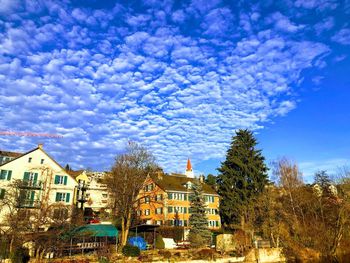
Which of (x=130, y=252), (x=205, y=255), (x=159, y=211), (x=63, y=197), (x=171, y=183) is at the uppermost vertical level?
(x=171, y=183)

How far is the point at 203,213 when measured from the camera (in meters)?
47.9

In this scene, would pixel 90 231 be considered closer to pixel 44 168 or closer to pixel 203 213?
pixel 44 168

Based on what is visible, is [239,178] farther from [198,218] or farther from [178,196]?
[178,196]

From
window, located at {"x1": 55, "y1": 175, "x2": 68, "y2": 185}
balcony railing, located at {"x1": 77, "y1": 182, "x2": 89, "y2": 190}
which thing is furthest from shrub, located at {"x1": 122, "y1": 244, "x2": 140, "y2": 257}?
balcony railing, located at {"x1": 77, "y1": 182, "x2": 89, "y2": 190}

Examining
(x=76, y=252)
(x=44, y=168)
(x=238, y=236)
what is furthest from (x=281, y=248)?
(x=44, y=168)

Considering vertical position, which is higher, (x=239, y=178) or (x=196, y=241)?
(x=239, y=178)

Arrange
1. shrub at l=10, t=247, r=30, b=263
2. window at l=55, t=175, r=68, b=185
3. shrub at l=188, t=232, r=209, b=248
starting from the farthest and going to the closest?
window at l=55, t=175, r=68, b=185, shrub at l=188, t=232, r=209, b=248, shrub at l=10, t=247, r=30, b=263

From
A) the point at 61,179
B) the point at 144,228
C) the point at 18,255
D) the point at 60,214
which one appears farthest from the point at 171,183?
the point at 18,255

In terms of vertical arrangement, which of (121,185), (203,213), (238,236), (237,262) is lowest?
(237,262)

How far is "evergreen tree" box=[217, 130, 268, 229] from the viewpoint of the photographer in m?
49.5

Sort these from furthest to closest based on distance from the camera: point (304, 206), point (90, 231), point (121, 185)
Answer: point (304, 206) < point (121, 185) < point (90, 231)

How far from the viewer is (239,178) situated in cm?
5153

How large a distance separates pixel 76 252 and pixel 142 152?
15.4 metres

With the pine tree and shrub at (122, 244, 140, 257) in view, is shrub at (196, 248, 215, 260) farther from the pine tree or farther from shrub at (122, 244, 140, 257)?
the pine tree
